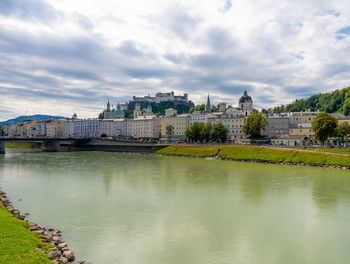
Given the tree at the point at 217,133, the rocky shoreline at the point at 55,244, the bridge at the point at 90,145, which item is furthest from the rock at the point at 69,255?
the tree at the point at 217,133

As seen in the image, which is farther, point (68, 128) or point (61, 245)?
point (68, 128)

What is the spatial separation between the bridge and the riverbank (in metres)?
7.58

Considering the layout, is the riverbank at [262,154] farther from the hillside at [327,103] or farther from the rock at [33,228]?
the hillside at [327,103]

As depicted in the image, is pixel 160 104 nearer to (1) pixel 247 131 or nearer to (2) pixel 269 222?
(1) pixel 247 131

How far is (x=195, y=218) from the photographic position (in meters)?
18.1

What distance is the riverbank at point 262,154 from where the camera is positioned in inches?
1825

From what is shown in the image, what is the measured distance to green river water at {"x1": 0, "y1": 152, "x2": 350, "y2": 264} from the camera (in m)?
13.0

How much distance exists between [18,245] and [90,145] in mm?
86743

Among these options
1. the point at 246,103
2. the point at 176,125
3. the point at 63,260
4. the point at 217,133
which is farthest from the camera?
the point at 176,125

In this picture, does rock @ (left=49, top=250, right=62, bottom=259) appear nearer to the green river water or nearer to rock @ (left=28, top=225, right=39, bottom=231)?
the green river water

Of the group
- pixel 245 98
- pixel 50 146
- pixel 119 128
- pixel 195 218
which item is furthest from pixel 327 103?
pixel 195 218

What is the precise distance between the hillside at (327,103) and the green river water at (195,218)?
114 meters

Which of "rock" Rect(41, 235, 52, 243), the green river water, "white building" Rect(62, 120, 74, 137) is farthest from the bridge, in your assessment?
"white building" Rect(62, 120, 74, 137)

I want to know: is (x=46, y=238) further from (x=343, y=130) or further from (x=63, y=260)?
(x=343, y=130)
